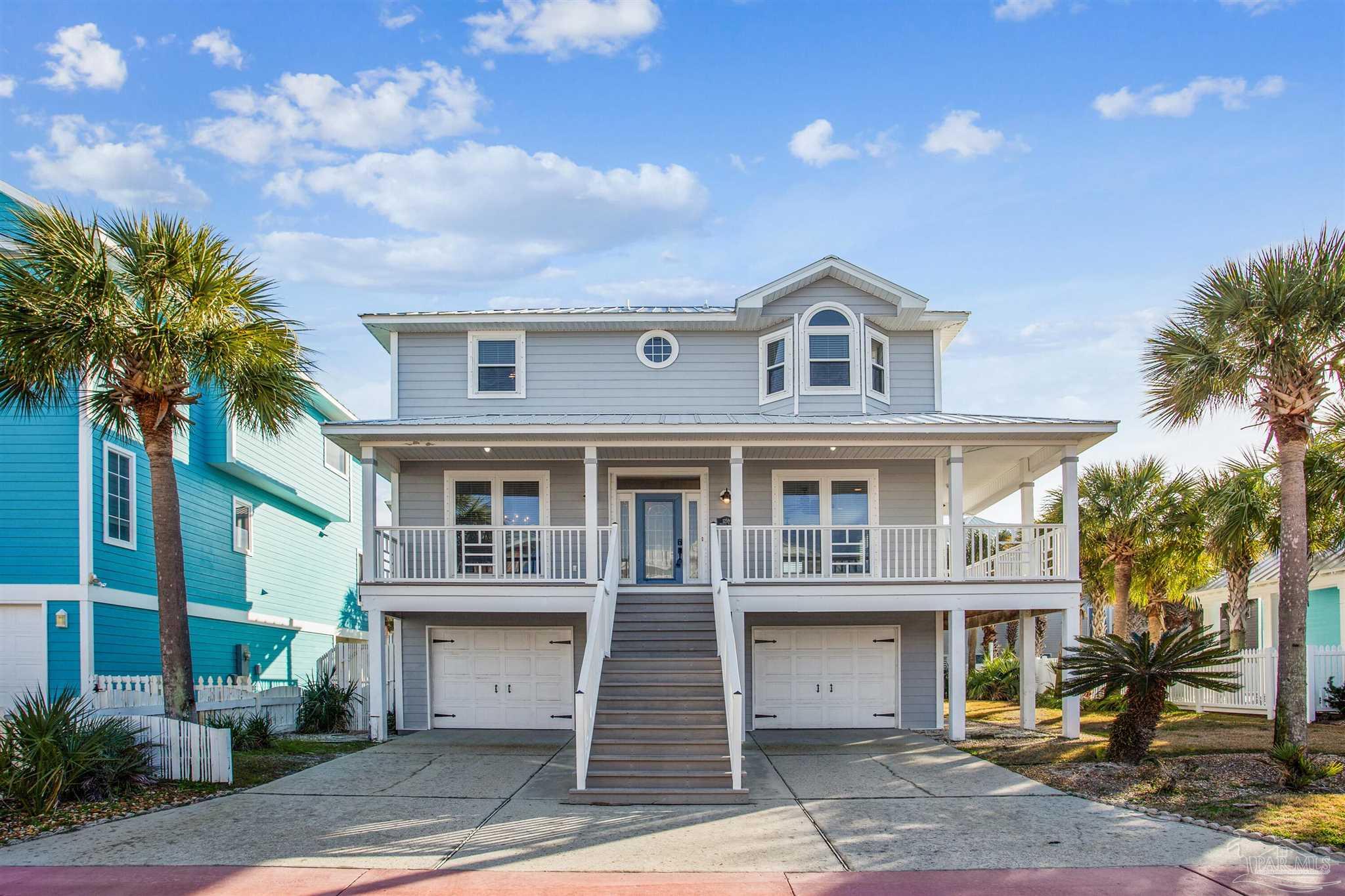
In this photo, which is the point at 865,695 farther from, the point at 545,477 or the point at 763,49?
the point at 763,49

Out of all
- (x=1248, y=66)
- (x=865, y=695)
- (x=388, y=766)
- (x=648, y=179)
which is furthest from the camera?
(x=648, y=179)

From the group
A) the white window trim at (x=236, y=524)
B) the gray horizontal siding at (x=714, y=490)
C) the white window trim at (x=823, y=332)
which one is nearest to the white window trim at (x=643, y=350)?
the gray horizontal siding at (x=714, y=490)

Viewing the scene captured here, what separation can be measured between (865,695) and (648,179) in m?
13.1

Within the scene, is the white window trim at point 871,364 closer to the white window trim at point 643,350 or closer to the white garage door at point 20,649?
the white window trim at point 643,350

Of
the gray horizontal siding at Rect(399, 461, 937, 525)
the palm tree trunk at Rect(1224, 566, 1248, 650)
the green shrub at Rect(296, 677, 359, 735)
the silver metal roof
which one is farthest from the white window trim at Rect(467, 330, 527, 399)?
the palm tree trunk at Rect(1224, 566, 1248, 650)

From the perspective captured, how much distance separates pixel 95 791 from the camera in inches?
416

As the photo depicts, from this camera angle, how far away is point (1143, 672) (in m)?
12.3

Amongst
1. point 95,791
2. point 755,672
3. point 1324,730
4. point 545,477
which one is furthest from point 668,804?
point 1324,730

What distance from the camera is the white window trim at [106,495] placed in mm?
16359

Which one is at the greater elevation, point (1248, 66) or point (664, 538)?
point (1248, 66)

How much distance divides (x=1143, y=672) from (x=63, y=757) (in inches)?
486

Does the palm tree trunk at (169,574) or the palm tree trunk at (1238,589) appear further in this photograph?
the palm tree trunk at (1238,589)

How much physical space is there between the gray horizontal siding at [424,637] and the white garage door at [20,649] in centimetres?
560

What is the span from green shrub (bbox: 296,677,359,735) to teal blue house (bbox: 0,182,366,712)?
2791mm
